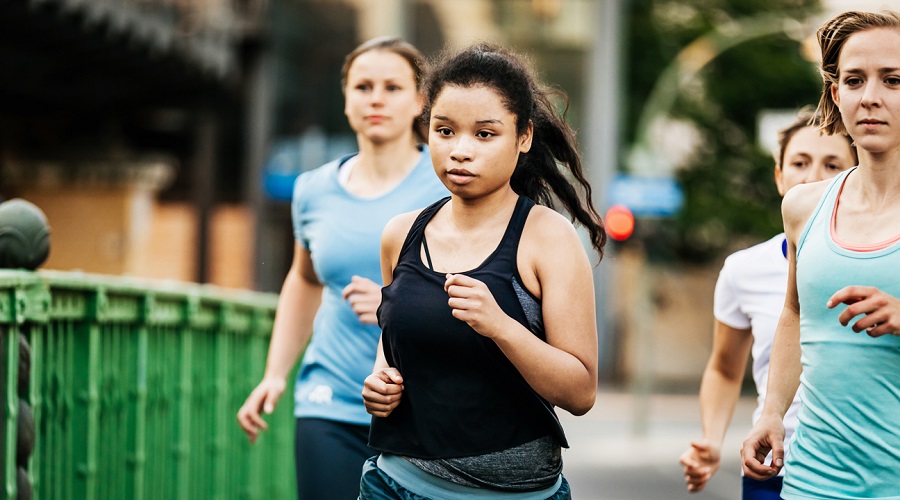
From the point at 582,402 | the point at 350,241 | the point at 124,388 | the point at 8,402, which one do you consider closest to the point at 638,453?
the point at 124,388

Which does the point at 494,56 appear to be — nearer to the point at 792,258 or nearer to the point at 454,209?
the point at 454,209

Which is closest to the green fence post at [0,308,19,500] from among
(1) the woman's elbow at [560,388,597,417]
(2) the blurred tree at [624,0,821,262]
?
(1) the woman's elbow at [560,388,597,417]

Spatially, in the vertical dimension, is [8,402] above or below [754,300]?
below

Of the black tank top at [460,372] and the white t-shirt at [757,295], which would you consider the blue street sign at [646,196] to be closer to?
the white t-shirt at [757,295]

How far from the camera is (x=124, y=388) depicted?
582 centimetres

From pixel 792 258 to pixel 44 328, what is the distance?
2.37 meters

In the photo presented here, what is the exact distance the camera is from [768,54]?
3828 cm

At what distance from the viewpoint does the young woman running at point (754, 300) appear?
15.3ft

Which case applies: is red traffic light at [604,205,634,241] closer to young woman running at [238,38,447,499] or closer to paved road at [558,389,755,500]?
paved road at [558,389,755,500]

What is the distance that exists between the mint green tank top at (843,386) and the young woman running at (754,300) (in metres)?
1.27

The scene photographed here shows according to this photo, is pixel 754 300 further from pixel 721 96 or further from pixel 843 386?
pixel 721 96

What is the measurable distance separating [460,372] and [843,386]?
777 mm

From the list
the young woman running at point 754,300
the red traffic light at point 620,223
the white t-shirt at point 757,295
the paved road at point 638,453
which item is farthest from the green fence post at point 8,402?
the red traffic light at point 620,223

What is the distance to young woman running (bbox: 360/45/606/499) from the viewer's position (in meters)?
3.34
